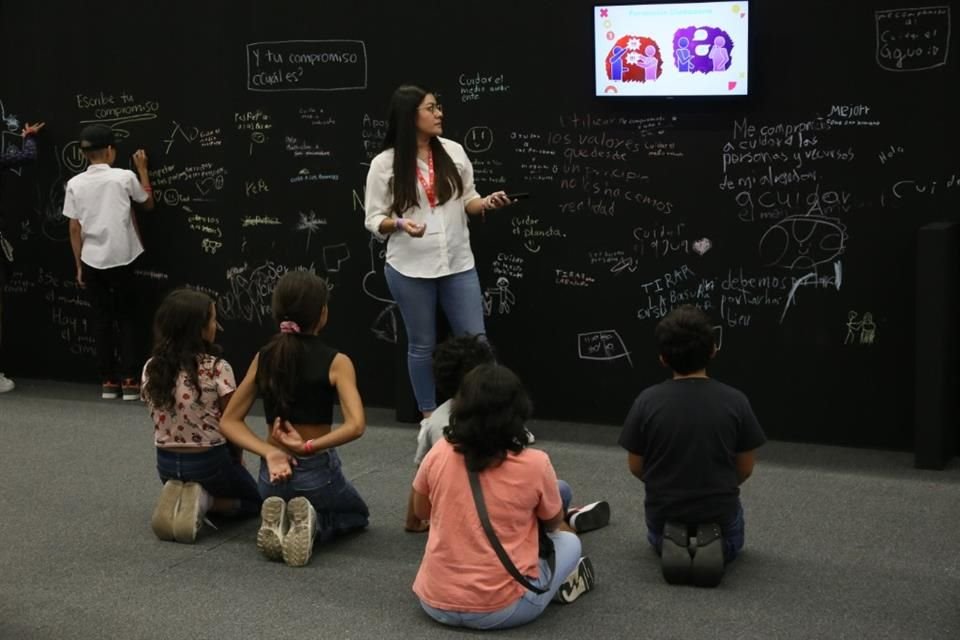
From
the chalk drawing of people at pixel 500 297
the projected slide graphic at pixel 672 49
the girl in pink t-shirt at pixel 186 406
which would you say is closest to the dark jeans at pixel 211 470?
the girl in pink t-shirt at pixel 186 406

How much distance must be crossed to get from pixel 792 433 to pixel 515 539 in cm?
246

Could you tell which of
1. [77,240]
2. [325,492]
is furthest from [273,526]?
[77,240]

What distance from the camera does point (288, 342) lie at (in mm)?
4266

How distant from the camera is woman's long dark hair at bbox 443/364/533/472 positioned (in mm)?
3607

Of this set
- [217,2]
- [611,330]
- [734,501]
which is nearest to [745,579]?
[734,501]

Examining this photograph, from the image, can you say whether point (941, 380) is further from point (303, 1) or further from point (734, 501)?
point (303, 1)

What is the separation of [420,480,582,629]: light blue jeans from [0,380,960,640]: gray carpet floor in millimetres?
42

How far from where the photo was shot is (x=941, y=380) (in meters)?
5.17

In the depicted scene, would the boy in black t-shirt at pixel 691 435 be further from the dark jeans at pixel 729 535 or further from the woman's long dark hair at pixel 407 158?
the woman's long dark hair at pixel 407 158

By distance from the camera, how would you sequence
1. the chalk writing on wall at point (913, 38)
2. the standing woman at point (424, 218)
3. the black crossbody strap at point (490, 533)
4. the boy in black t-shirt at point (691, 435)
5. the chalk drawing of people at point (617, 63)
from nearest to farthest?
the black crossbody strap at point (490, 533) → the boy in black t-shirt at point (691, 435) → the chalk writing on wall at point (913, 38) → the standing woman at point (424, 218) → the chalk drawing of people at point (617, 63)

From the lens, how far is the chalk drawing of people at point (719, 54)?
218 inches

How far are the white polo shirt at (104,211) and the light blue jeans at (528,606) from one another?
3.62m

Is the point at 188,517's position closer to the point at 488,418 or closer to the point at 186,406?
the point at 186,406

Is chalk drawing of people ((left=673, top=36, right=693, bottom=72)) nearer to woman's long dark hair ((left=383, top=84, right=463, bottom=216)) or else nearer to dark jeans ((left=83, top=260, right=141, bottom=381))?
woman's long dark hair ((left=383, top=84, right=463, bottom=216))
